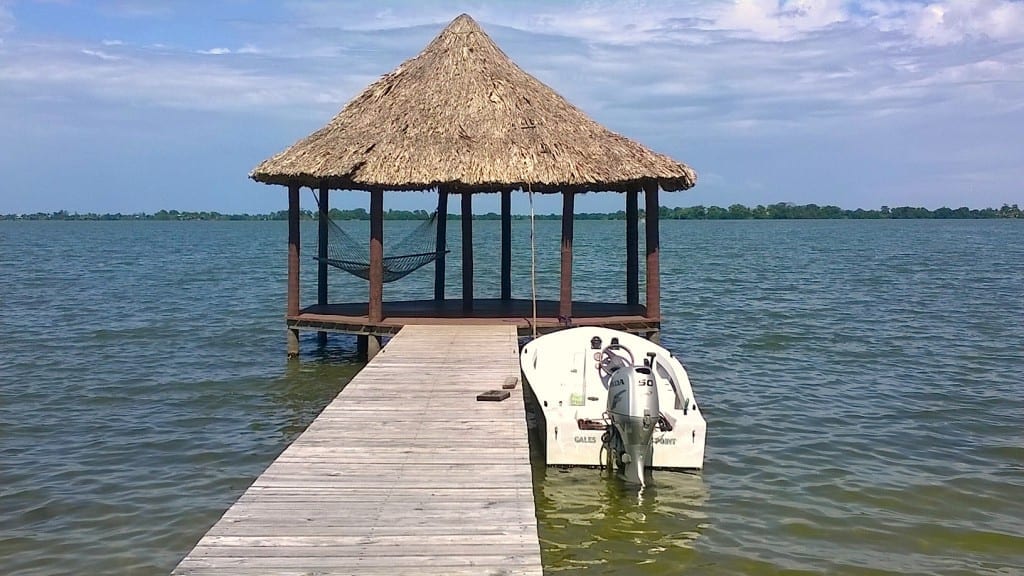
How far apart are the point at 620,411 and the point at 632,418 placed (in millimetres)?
164

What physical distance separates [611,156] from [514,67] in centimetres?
284

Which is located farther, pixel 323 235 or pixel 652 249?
pixel 323 235

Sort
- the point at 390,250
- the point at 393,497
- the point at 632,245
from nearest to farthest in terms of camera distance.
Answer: the point at 393,497, the point at 632,245, the point at 390,250

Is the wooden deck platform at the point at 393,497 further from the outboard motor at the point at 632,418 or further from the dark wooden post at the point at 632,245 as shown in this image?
the dark wooden post at the point at 632,245

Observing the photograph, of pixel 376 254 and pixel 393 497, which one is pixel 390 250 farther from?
pixel 393 497

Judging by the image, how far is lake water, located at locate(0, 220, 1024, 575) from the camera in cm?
718

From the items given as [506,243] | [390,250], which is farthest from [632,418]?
[506,243]

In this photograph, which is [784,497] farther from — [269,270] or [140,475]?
[269,270]

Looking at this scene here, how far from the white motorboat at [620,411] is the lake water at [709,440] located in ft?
0.75

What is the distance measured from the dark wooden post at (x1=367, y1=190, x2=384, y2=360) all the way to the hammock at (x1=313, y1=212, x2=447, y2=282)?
0.60 meters

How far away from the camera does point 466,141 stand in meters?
12.8

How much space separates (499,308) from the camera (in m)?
14.9

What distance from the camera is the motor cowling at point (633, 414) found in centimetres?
793

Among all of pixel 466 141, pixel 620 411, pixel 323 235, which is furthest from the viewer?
pixel 323 235
